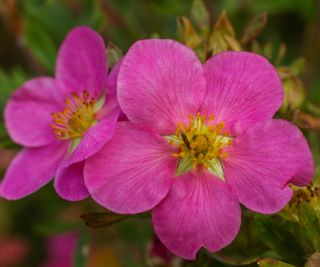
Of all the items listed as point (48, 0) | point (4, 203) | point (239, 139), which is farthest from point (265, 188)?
point (4, 203)

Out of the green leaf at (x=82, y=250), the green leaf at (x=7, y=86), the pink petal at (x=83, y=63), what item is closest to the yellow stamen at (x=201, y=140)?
the pink petal at (x=83, y=63)

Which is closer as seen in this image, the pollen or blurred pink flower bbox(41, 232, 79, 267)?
the pollen

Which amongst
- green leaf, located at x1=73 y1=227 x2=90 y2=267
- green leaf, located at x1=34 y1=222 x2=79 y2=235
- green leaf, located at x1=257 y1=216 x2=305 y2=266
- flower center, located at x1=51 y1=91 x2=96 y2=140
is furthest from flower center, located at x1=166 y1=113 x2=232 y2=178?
green leaf, located at x1=34 y1=222 x2=79 y2=235

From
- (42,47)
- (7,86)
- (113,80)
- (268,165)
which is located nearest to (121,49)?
(42,47)

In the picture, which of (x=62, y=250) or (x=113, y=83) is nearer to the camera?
(x=113, y=83)

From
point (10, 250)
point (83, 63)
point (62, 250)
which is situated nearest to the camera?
point (83, 63)

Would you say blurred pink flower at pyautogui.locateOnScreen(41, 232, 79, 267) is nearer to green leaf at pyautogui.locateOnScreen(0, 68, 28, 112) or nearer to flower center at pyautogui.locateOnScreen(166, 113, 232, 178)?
green leaf at pyautogui.locateOnScreen(0, 68, 28, 112)

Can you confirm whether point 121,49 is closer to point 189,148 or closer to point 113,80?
point 113,80

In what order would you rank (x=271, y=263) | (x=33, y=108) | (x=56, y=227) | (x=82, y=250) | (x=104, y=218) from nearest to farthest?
1. (x=271, y=263)
2. (x=104, y=218)
3. (x=33, y=108)
4. (x=82, y=250)
5. (x=56, y=227)
